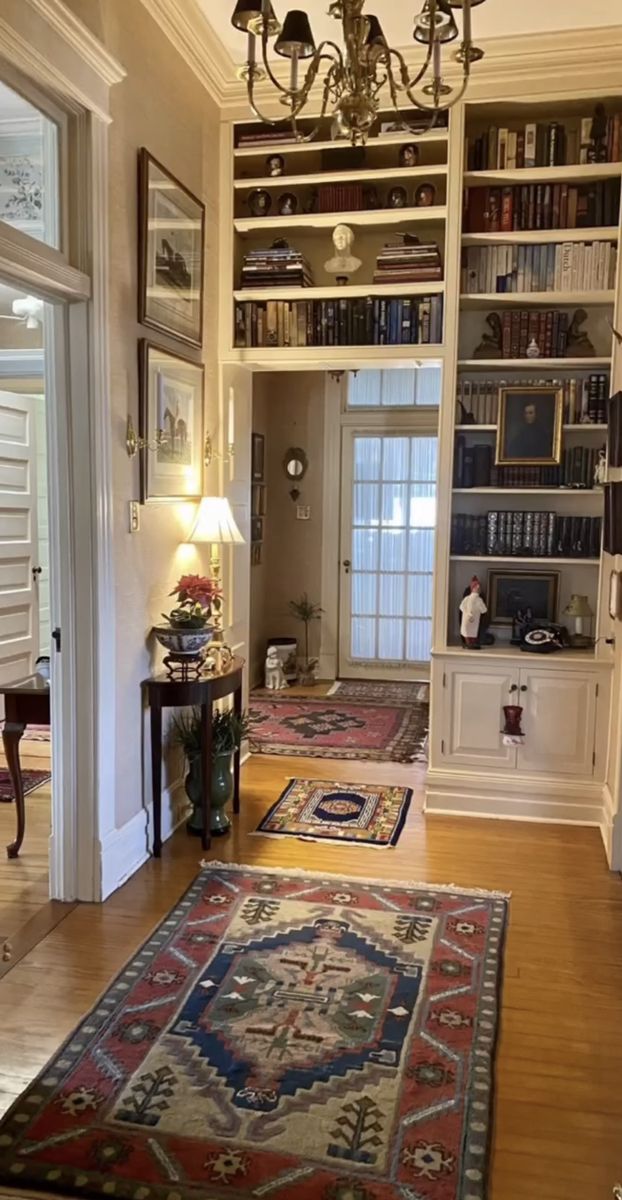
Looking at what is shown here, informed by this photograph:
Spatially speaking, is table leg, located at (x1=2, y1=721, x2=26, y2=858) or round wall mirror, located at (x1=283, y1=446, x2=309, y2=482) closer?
table leg, located at (x1=2, y1=721, x2=26, y2=858)

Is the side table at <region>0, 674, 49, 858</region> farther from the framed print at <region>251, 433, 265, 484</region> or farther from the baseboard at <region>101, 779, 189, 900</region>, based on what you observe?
the framed print at <region>251, 433, 265, 484</region>

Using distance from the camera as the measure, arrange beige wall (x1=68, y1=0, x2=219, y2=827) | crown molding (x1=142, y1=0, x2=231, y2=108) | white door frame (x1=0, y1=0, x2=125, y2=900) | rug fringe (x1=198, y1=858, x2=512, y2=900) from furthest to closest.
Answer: crown molding (x1=142, y1=0, x2=231, y2=108), rug fringe (x1=198, y1=858, x2=512, y2=900), beige wall (x1=68, y1=0, x2=219, y2=827), white door frame (x1=0, y1=0, x2=125, y2=900)

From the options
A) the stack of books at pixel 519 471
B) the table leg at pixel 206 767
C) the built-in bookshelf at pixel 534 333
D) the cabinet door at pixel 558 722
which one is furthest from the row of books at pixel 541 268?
the table leg at pixel 206 767

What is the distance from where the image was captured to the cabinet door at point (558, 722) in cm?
392

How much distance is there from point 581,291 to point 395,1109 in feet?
11.0

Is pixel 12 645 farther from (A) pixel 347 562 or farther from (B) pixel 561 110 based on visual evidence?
(B) pixel 561 110

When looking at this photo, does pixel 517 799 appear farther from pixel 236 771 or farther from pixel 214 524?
pixel 214 524

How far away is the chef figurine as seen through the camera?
4.01 metres

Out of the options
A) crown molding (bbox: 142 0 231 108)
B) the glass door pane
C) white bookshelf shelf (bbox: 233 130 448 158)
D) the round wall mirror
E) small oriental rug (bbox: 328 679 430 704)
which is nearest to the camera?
crown molding (bbox: 142 0 231 108)

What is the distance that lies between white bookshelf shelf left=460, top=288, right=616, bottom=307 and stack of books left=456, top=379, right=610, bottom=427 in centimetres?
34

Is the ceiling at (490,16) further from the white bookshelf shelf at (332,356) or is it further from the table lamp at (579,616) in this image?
the table lamp at (579,616)

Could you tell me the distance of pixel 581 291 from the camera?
3.88 m

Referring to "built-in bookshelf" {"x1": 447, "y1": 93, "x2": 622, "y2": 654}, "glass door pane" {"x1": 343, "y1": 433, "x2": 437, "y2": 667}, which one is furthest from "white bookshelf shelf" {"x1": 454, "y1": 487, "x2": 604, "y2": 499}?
"glass door pane" {"x1": 343, "y1": 433, "x2": 437, "y2": 667}

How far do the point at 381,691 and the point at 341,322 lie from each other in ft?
10.3
